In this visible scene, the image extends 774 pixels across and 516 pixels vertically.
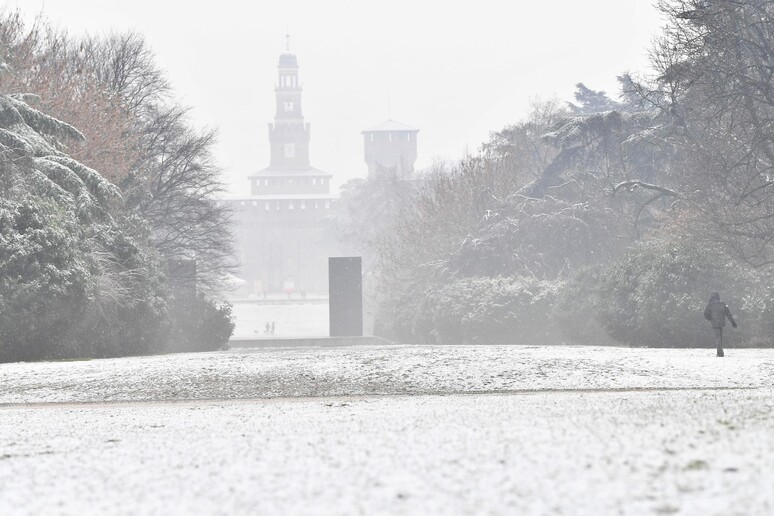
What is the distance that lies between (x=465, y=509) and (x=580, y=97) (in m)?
78.1

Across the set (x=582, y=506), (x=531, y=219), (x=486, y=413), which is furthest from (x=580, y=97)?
(x=582, y=506)

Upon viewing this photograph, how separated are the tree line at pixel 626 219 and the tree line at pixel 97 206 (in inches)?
442

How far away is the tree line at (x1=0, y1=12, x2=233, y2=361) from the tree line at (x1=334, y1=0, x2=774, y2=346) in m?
11.2

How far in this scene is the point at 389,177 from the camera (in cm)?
10794

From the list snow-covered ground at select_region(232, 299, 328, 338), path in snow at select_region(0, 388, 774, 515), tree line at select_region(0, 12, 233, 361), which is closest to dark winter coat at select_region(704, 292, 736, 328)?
path in snow at select_region(0, 388, 774, 515)

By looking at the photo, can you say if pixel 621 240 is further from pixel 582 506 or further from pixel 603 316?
pixel 582 506

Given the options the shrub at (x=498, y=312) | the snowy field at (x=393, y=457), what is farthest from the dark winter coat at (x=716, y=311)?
the shrub at (x=498, y=312)

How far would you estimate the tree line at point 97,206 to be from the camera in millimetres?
28219

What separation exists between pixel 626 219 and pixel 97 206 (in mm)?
23350

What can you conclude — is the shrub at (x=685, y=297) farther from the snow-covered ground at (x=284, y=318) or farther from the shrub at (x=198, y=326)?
the snow-covered ground at (x=284, y=318)

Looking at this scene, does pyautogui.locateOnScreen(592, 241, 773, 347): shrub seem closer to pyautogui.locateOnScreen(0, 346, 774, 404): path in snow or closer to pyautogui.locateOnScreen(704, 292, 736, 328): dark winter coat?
pyautogui.locateOnScreen(0, 346, 774, 404): path in snow

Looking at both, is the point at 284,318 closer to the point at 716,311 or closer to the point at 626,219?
the point at 626,219

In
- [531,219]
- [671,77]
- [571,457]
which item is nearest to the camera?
[571,457]

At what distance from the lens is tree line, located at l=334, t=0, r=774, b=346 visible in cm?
3038
